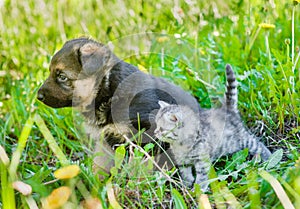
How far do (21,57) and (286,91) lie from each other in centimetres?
279

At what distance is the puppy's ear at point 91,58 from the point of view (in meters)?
3.44

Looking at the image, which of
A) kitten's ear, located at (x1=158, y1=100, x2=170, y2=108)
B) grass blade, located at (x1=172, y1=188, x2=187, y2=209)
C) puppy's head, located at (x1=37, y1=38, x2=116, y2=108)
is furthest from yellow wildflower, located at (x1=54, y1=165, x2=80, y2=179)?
puppy's head, located at (x1=37, y1=38, x2=116, y2=108)

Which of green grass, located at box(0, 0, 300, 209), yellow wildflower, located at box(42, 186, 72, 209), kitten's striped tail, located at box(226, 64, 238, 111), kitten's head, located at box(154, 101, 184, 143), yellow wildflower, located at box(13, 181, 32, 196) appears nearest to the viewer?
yellow wildflower, located at box(42, 186, 72, 209)

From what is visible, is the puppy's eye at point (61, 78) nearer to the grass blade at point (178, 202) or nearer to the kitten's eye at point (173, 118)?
the kitten's eye at point (173, 118)

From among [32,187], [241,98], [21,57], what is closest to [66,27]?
[21,57]

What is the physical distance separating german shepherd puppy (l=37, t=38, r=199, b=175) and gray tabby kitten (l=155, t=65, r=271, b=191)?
0.21 m

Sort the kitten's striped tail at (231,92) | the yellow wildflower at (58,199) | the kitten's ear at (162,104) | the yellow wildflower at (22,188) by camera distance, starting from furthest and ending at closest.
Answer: the kitten's striped tail at (231,92) < the kitten's ear at (162,104) < the yellow wildflower at (22,188) < the yellow wildflower at (58,199)

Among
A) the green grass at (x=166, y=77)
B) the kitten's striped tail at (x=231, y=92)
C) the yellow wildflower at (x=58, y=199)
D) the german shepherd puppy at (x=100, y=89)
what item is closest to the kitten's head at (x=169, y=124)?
the green grass at (x=166, y=77)

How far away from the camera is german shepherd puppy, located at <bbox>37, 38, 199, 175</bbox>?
3.42m

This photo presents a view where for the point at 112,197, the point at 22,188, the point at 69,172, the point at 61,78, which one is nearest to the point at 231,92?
the point at 61,78

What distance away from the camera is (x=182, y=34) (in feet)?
15.8

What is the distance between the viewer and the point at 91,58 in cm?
345

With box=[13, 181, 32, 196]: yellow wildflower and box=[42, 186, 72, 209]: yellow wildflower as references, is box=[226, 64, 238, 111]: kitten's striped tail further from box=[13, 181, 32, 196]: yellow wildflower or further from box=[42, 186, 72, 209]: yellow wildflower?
box=[13, 181, 32, 196]: yellow wildflower

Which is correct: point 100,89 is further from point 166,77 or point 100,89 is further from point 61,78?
point 166,77
